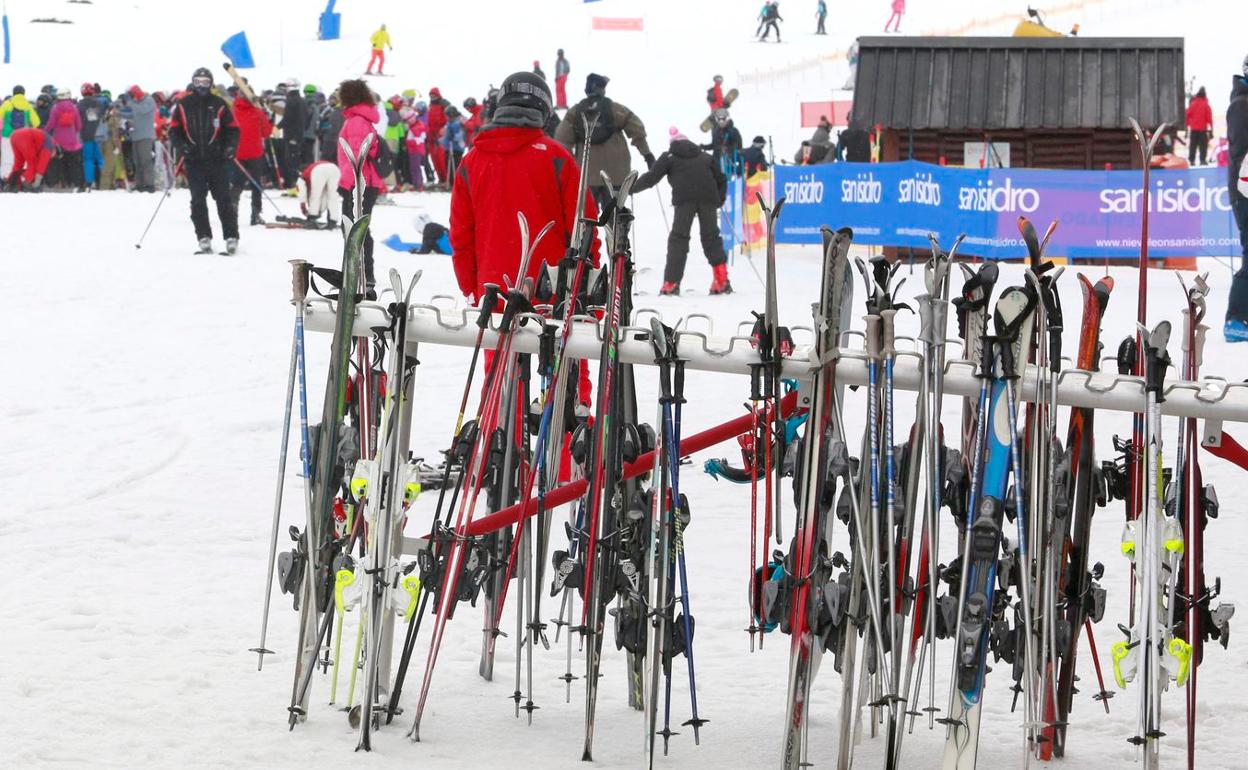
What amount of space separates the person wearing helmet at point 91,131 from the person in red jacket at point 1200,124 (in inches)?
680

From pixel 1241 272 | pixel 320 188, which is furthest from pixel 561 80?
pixel 1241 272

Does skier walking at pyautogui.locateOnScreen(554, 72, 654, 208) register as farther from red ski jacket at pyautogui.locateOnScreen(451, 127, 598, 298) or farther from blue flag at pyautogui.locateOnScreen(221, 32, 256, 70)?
blue flag at pyautogui.locateOnScreen(221, 32, 256, 70)

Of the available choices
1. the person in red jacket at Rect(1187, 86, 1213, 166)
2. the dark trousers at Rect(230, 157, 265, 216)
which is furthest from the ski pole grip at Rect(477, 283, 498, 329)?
the person in red jacket at Rect(1187, 86, 1213, 166)

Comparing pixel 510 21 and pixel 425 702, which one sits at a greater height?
pixel 510 21

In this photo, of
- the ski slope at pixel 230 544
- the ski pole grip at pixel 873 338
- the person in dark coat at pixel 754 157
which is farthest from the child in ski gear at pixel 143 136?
the ski pole grip at pixel 873 338

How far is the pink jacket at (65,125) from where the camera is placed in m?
22.1

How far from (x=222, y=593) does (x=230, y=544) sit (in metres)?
0.69

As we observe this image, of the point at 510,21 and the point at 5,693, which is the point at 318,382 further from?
the point at 510,21

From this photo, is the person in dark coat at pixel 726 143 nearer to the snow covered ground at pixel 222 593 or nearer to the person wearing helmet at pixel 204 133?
the person wearing helmet at pixel 204 133

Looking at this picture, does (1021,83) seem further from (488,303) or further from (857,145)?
(488,303)

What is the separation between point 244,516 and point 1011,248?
8732 mm

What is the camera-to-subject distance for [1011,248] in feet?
44.6

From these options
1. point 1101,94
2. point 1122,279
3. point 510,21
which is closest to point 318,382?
point 1122,279

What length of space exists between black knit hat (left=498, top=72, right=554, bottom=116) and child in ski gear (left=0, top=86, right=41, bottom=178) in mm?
18396
